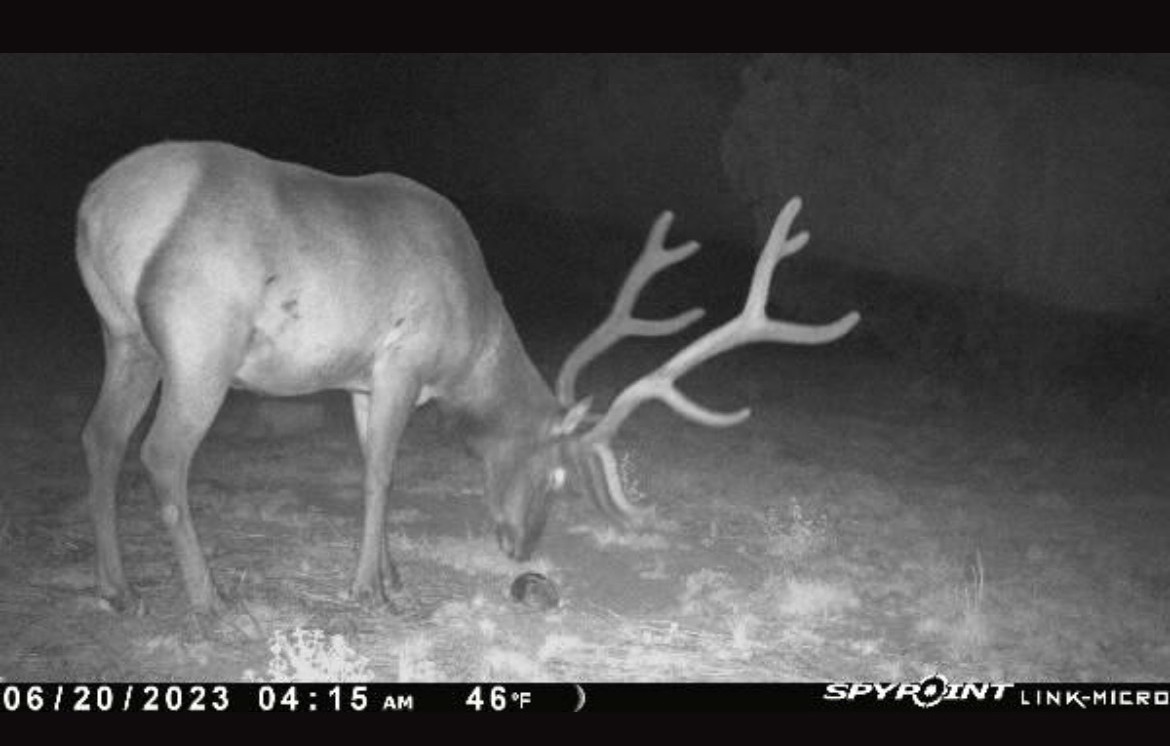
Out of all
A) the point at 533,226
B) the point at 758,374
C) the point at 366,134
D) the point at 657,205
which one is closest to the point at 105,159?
the point at 366,134

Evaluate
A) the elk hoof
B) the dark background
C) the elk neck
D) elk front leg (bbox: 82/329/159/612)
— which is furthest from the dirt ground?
the dark background

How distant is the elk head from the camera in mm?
6758

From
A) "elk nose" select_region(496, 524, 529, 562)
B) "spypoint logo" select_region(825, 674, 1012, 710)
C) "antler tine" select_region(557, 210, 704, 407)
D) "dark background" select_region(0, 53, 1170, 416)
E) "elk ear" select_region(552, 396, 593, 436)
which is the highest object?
"dark background" select_region(0, 53, 1170, 416)

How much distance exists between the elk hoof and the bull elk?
458 mm

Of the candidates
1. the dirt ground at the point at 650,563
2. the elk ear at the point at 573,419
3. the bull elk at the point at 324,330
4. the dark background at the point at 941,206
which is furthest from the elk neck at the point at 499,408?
the dark background at the point at 941,206

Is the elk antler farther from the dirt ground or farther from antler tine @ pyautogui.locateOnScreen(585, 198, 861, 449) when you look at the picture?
the dirt ground

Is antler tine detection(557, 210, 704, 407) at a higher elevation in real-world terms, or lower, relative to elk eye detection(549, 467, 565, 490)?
higher

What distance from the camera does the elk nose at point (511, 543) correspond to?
7234 millimetres

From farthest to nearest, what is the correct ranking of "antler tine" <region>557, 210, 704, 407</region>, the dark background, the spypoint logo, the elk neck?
1. the dark background
2. "antler tine" <region>557, 210, 704, 407</region>
3. the elk neck
4. the spypoint logo

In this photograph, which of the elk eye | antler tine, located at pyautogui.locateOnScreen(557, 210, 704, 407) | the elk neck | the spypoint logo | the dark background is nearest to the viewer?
the spypoint logo

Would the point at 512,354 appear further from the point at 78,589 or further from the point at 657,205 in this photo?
the point at 657,205

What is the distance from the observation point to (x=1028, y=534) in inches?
362

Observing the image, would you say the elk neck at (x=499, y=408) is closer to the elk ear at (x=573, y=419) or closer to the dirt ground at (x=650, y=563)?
the elk ear at (x=573, y=419)

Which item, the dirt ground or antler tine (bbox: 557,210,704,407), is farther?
antler tine (bbox: 557,210,704,407)
